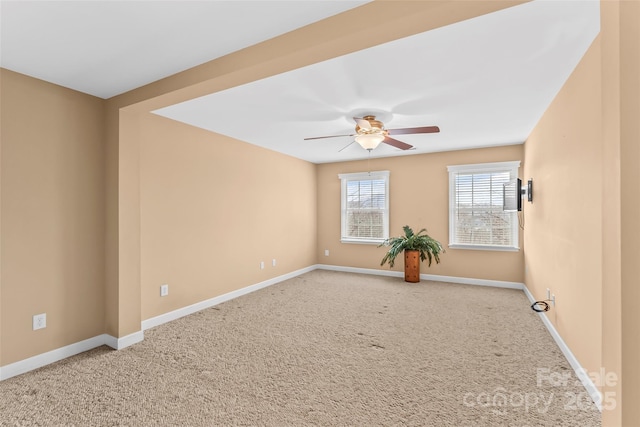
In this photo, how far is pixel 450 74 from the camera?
2.44m

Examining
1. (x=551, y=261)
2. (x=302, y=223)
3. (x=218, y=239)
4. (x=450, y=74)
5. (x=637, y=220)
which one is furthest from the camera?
(x=302, y=223)

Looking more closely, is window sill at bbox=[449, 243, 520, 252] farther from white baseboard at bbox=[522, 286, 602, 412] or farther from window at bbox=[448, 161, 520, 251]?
white baseboard at bbox=[522, 286, 602, 412]

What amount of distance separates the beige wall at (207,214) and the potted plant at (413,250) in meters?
2.00

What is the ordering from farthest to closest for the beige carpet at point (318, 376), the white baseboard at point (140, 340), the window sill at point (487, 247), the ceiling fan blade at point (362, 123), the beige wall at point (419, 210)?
1. the beige wall at point (419, 210)
2. the window sill at point (487, 247)
3. the ceiling fan blade at point (362, 123)
4. the white baseboard at point (140, 340)
5. the beige carpet at point (318, 376)

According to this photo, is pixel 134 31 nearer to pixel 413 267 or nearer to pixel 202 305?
pixel 202 305

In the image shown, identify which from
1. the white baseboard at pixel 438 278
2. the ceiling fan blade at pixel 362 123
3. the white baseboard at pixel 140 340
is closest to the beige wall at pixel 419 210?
the white baseboard at pixel 438 278

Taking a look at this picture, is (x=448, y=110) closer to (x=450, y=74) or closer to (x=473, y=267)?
(x=450, y=74)

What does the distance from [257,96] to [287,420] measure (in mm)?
2676

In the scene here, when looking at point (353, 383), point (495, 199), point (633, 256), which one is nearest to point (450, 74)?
point (633, 256)

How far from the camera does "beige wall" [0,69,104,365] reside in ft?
7.75

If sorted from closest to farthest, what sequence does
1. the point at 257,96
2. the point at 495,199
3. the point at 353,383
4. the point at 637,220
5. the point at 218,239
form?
the point at 637,220 < the point at 353,383 < the point at 257,96 < the point at 218,239 < the point at 495,199

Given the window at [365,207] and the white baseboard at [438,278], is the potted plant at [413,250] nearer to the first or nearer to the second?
the white baseboard at [438,278]

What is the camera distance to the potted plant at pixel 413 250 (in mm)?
5289

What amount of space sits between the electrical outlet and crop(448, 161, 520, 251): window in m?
5.56
